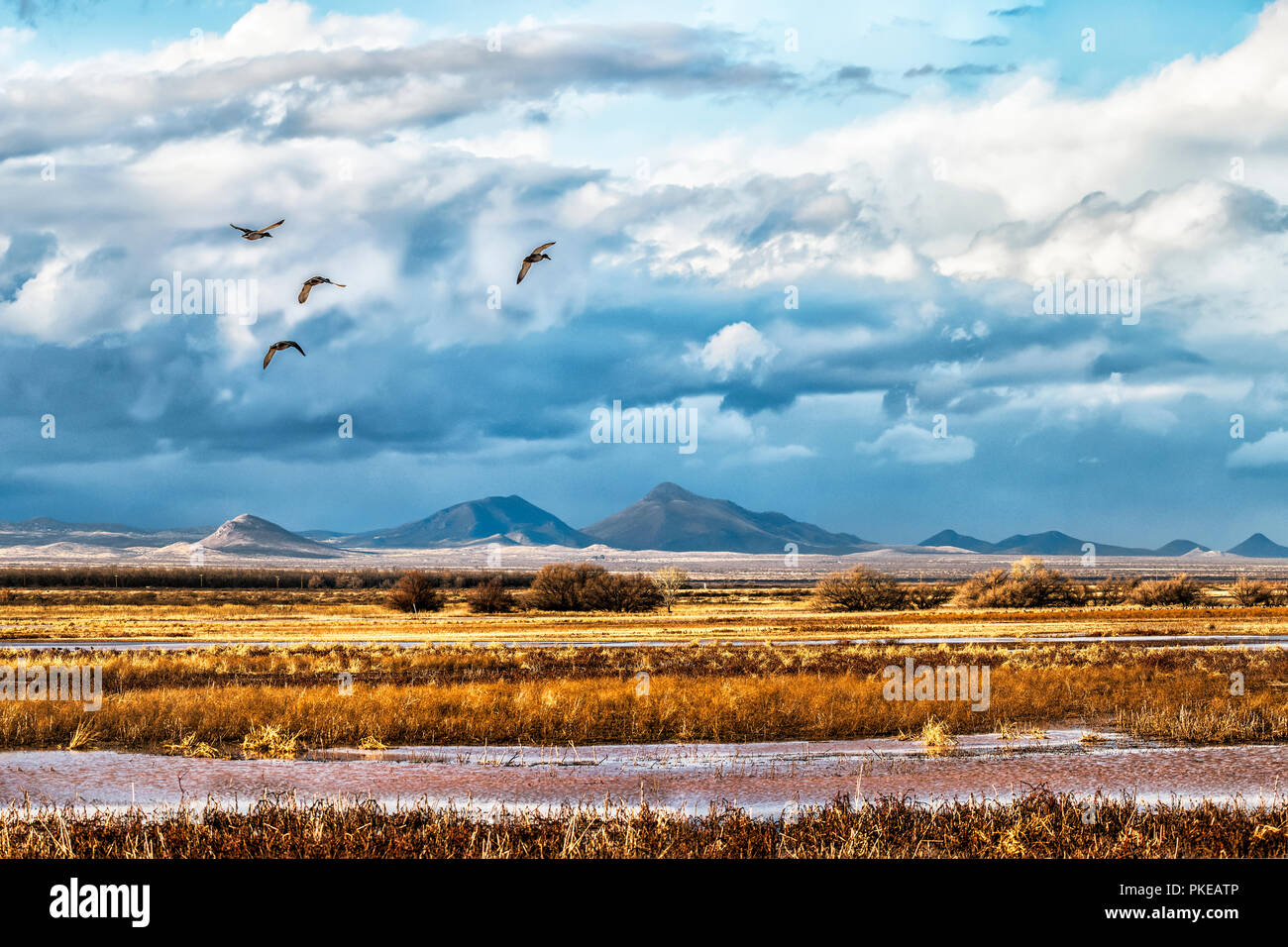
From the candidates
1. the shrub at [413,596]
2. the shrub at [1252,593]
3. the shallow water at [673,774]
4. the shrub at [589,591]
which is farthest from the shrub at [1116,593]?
the shallow water at [673,774]

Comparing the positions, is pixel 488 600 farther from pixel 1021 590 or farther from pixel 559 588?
pixel 1021 590

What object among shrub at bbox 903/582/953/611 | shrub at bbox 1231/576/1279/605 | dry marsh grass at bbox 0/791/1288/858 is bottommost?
shrub at bbox 903/582/953/611

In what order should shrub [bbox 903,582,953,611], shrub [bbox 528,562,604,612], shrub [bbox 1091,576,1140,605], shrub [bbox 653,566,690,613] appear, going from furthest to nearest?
shrub [bbox 653,566,690,613], shrub [bbox 903,582,953,611], shrub [bbox 1091,576,1140,605], shrub [bbox 528,562,604,612]

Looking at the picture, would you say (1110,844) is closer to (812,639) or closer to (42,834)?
(42,834)

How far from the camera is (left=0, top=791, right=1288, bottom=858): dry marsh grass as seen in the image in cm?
1097

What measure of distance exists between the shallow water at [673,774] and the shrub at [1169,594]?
265 ft

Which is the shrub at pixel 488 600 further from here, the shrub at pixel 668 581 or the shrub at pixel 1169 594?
the shrub at pixel 1169 594

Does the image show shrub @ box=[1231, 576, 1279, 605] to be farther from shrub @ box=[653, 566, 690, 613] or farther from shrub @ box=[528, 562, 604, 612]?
shrub @ box=[528, 562, 604, 612]

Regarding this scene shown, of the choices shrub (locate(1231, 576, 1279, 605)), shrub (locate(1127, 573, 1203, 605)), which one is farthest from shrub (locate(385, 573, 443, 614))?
shrub (locate(1231, 576, 1279, 605))

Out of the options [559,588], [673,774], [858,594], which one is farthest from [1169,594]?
[673,774]

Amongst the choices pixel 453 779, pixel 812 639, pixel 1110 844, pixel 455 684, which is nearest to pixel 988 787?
pixel 1110 844

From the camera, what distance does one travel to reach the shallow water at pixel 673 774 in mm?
15297

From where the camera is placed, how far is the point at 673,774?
694 inches

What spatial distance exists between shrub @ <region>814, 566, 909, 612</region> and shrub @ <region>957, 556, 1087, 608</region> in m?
6.46
